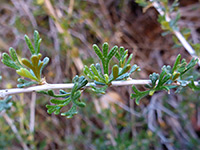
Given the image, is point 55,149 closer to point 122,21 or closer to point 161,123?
point 161,123

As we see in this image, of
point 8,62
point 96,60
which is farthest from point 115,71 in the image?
point 96,60

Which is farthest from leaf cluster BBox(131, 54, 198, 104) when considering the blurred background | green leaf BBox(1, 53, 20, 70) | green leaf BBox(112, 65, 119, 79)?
the blurred background

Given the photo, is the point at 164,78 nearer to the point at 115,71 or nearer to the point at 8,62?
the point at 115,71

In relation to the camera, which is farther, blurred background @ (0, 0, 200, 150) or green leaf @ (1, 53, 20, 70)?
blurred background @ (0, 0, 200, 150)

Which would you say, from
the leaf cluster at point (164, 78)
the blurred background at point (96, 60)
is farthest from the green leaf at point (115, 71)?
the blurred background at point (96, 60)

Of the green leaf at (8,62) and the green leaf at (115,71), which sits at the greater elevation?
the green leaf at (8,62)

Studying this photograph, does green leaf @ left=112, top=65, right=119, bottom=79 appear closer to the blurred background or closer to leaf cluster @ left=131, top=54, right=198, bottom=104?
leaf cluster @ left=131, top=54, right=198, bottom=104

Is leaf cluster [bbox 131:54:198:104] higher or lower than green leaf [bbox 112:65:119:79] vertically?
lower

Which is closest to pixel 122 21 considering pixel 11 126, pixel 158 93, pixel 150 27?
pixel 150 27

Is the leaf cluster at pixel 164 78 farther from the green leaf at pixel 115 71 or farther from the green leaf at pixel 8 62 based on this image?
the green leaf at pixel 8 62
